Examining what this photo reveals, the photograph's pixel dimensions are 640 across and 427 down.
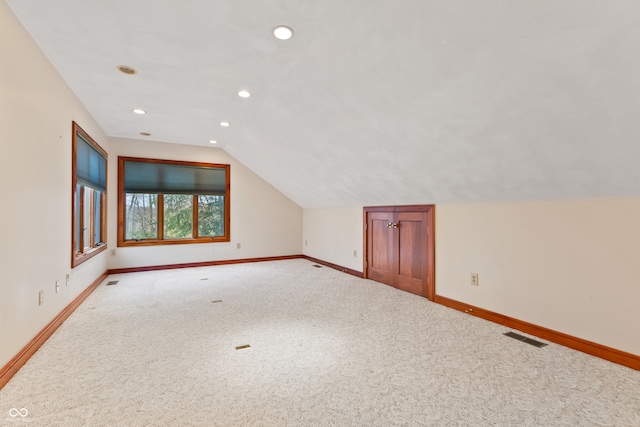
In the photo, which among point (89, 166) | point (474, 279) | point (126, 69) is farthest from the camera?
point (89, 166)

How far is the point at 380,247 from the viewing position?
4.55 metres

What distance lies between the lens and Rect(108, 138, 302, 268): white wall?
527cm

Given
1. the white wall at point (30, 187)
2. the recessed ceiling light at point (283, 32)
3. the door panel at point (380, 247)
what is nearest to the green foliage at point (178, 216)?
the white wall at point (30, 187)

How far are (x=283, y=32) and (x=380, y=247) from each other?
3188 millimetres

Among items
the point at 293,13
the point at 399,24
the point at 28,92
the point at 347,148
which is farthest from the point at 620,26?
the point at 28,92

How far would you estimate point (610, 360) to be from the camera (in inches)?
84.7

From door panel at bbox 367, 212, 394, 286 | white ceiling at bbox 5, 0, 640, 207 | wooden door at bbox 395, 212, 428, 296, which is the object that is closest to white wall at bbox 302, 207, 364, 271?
door panel at bbox 367, 212, 394, 286

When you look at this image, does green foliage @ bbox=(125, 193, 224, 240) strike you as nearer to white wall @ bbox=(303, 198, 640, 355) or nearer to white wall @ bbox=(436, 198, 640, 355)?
white wall @ bbox=(303, 198, 640, 355)

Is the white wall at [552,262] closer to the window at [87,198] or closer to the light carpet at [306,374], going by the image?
the light carpet at [306,374]

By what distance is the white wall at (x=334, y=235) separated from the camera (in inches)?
201

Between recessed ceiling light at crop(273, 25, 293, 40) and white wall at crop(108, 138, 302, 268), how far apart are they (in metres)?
4.14

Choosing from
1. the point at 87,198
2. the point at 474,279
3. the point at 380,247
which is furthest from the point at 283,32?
the point at 87,198

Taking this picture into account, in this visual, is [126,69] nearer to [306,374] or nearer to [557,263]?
[306,374]

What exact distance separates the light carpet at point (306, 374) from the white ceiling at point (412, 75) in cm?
133
